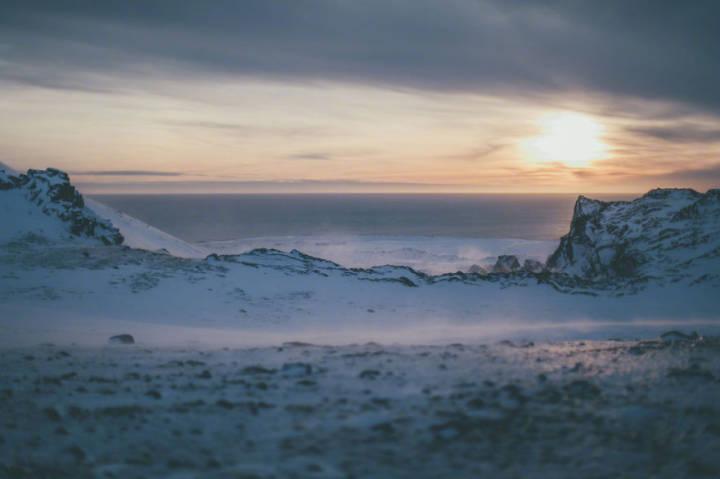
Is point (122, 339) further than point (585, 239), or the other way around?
point (585, 239)

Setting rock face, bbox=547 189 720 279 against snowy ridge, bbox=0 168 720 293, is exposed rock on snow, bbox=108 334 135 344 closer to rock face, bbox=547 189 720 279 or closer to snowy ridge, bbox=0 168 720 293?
snowy ridge, bbox=0 168 720 293

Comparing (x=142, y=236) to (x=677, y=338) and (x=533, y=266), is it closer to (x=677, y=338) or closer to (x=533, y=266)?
(x=533, y=266)

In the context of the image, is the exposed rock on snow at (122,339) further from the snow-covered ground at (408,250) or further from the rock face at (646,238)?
the snow-covered ground at (408,250)

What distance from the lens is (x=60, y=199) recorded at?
24.2m

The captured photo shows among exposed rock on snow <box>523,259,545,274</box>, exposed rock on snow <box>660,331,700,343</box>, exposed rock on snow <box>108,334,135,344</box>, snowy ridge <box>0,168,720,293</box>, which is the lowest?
exposed rock on snow <box>108,334,135,344</box>

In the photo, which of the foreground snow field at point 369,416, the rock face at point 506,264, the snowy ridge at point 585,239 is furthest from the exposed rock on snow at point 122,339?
the rock face at point 506,264

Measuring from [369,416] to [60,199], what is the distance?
1019 inches

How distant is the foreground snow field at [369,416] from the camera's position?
3.25 m

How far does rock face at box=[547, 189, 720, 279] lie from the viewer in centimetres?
1688

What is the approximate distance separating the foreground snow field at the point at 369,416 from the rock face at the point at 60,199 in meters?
20.5

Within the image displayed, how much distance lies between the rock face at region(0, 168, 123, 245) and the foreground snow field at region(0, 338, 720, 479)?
2053 centimetres

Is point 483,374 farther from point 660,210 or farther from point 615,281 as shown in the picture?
point 660,210

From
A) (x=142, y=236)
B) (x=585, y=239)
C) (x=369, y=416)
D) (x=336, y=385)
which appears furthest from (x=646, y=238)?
(x=142, y=236)

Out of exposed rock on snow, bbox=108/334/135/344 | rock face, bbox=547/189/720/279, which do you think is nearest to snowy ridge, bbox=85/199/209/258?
exposed rock on snow, bbox=108/334/135/344
